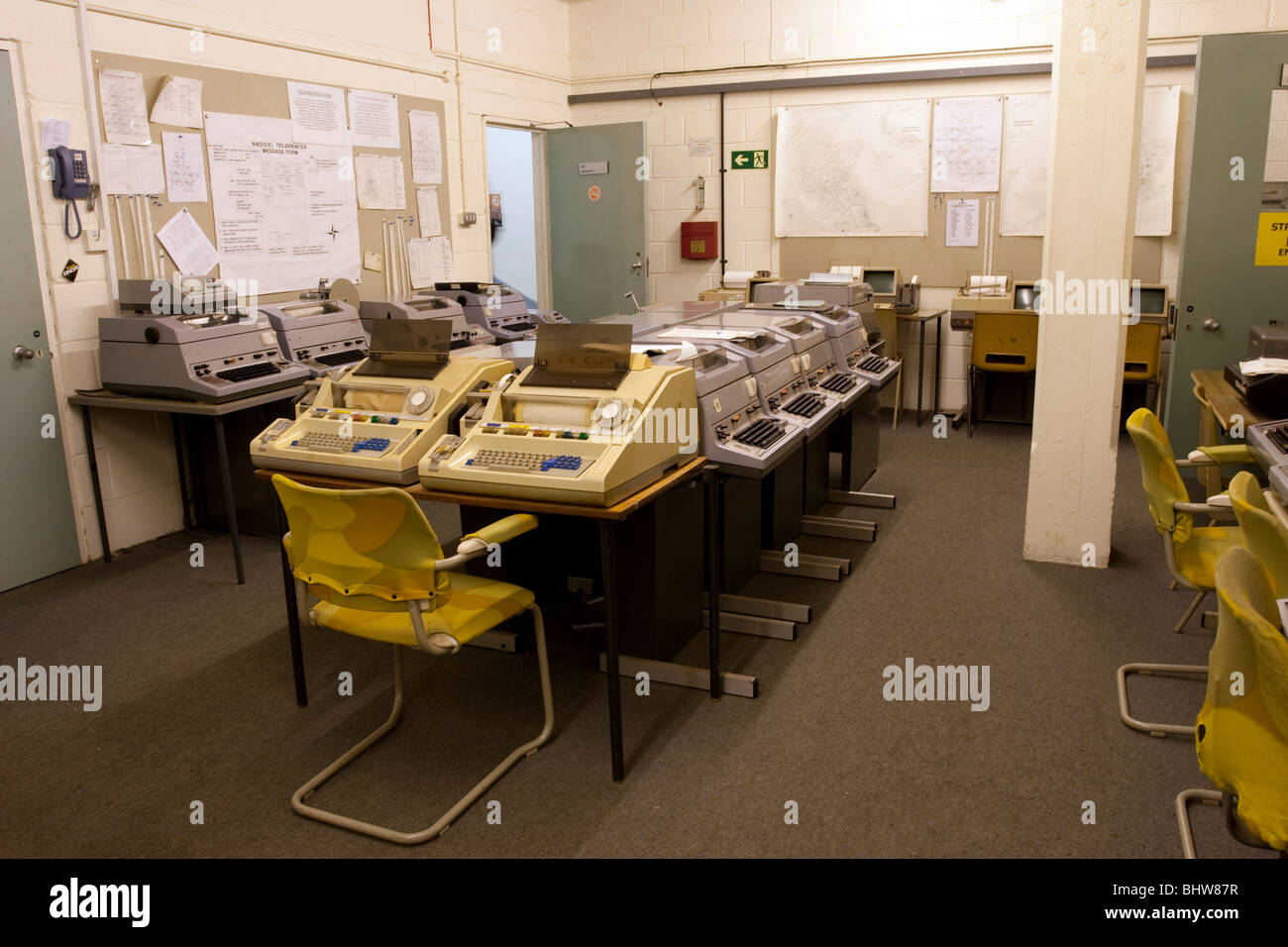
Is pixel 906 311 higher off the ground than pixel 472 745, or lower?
higher

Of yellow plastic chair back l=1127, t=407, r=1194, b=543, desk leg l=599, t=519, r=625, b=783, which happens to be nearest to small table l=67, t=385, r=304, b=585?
desk leg l=599, t=519, r=625, b=783

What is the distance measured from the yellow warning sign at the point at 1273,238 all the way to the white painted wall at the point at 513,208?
541 cm

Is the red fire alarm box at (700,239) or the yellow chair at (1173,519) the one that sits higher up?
the red fire alarm box at (700,239)

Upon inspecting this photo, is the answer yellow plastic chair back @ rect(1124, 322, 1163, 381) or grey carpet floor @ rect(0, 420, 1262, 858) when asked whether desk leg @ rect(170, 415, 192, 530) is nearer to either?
Result: grey carpet floor @ rect(0, 420, 1262, 858)

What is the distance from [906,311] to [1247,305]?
2.03 metres

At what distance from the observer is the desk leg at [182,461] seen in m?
4.55

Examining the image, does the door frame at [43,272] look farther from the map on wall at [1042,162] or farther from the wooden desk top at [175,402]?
the map on wall at [1042,162]

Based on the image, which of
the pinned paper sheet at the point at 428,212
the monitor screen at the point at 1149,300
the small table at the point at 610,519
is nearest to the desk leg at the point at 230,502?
the small table at the point at 610,519

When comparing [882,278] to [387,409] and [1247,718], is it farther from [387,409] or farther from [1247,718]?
[1247,718]

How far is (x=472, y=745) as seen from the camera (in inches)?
108

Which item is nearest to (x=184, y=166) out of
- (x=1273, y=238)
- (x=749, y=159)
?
(x=749, y=159)

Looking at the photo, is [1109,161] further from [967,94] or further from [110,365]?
[110,365]

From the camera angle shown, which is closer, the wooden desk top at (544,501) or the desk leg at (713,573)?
the wooden desk top at (544,501)
